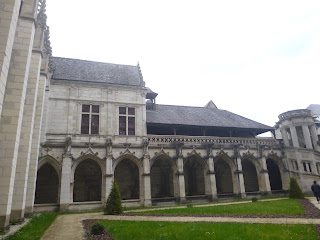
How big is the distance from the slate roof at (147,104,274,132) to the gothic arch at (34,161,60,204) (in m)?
A: 9.50

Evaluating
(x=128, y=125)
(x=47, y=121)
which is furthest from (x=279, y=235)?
(x=47, y=121)

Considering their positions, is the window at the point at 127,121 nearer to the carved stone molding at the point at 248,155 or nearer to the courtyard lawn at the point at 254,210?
the courtyard lawn at the point at 254,210

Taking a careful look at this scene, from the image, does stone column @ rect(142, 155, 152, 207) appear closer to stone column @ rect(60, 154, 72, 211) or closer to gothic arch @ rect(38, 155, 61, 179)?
stone column @ rect(60, 154, 72, 211)

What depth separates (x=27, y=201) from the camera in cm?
1392

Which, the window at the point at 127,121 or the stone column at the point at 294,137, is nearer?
the window at the point at 127,121

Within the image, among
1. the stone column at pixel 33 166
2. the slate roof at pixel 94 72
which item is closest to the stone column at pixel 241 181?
the slate roof at pixel 94 72

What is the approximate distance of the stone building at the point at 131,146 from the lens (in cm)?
1833

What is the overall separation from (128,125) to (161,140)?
3402 mm

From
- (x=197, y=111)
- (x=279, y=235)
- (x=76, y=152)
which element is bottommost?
(x=279, y=235)

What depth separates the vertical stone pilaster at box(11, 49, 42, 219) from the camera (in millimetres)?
10984

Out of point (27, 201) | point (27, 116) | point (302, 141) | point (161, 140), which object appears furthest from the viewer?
point (302, 141)

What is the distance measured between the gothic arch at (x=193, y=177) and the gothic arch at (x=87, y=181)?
342 inches

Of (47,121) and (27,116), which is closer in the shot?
(27,116)

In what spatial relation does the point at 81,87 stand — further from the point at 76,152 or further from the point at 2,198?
the point at 2,198
